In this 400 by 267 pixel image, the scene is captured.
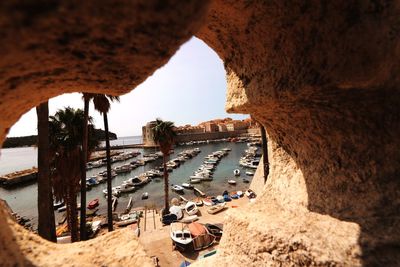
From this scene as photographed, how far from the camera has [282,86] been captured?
14.4 feet

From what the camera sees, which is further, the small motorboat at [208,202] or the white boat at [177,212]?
the small motorboat at [208,202]

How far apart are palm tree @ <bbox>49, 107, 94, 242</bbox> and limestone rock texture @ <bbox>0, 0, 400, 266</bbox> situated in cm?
1286

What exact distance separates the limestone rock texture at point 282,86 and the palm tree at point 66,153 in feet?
42.2

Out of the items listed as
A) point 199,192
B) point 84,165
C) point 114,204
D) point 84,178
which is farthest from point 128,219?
point 199,192

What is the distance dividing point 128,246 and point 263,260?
3.08m

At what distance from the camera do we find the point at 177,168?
59125 mm

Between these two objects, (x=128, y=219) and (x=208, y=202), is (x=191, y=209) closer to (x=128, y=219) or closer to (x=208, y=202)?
(x=208, y=202)

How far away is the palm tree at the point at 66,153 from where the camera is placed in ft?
51.5

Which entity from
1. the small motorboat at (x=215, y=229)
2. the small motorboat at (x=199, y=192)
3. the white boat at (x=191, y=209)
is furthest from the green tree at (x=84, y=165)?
the small motorboat at (x=199, y=192)

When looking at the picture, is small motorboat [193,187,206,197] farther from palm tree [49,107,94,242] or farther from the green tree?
the green tree

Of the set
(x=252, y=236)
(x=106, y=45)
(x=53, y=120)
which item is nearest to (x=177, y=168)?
(x=53, y=120)

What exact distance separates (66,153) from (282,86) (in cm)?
1573

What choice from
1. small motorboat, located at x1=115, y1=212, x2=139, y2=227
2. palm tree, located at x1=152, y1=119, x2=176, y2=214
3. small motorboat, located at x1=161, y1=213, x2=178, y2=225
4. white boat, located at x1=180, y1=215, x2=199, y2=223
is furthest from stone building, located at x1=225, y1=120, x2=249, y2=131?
small motorboat, located at x1=161, y1=213, x2=178, y2=225

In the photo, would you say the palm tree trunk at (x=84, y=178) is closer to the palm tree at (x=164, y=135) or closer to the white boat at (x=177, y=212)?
the palm tree at (x=164, y=135)
